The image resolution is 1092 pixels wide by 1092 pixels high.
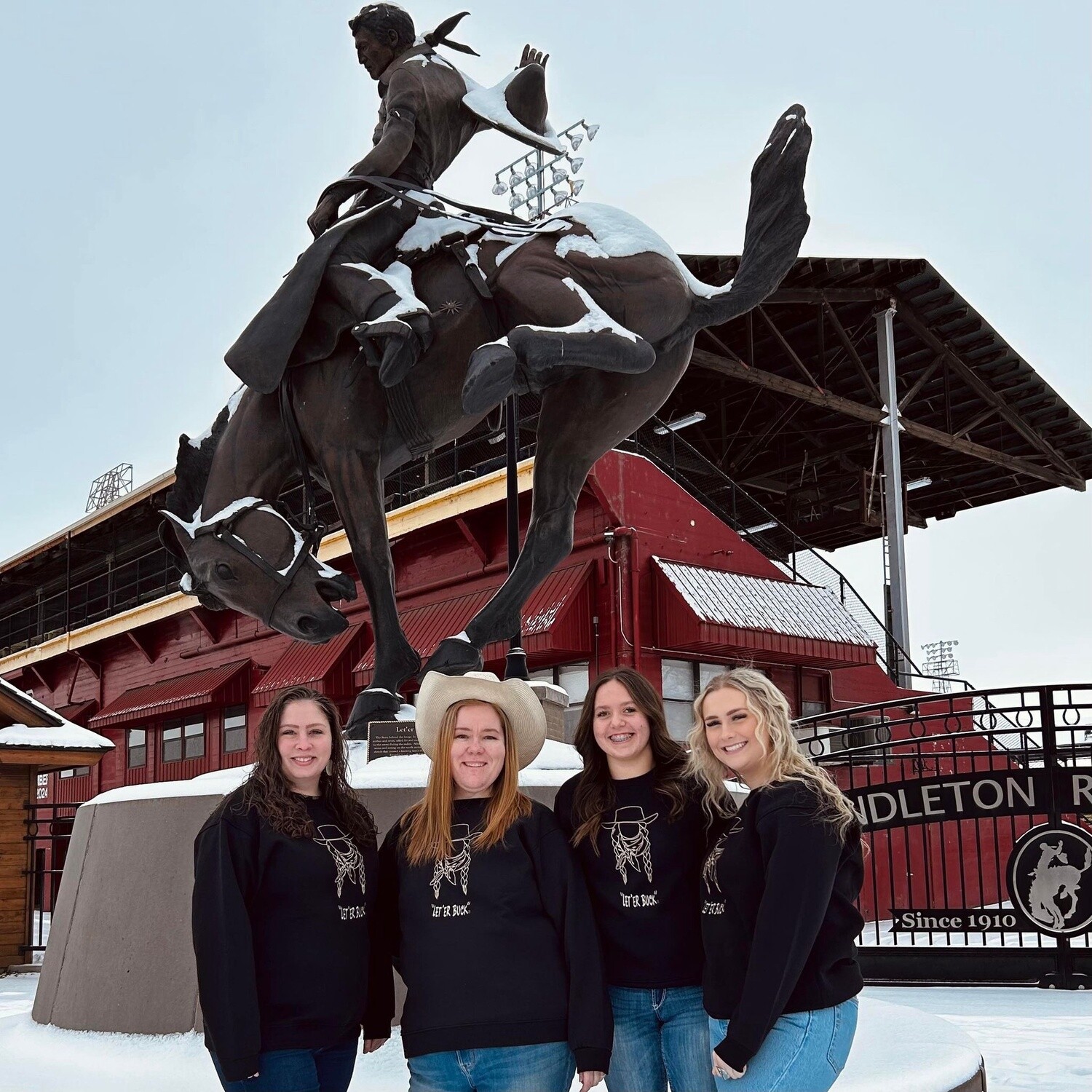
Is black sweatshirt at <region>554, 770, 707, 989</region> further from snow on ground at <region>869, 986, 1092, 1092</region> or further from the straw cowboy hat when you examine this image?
snow on ground at <region>869, 986, 1092, 1092</region>

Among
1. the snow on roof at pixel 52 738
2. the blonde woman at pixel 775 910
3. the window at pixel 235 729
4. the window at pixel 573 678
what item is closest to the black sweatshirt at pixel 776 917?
the blonde woman at pixel 775 910

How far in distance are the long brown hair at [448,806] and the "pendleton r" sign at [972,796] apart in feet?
26.1

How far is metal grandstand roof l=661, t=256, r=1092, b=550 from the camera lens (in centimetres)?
2311

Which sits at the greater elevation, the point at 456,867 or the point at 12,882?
the point at 456,867

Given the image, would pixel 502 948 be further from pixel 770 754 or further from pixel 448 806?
pixel 770 754

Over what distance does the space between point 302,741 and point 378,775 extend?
1577 millimetres

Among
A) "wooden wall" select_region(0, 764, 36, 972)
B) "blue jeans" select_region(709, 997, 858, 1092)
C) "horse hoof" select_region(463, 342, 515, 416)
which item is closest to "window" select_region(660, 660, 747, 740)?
"wooden wall" select_region(0, 764, 36, 972)

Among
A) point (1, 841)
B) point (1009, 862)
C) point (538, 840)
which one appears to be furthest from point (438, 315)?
point (1, 841)

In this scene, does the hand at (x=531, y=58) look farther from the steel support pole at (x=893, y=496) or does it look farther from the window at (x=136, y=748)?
the window at (x=136, y=748)

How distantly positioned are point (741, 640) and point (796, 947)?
15.2m

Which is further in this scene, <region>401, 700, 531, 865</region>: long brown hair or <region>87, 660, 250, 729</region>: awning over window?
<region>87, 660, 250, 729</region>: awning over window

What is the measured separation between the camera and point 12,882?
13164 millimetres

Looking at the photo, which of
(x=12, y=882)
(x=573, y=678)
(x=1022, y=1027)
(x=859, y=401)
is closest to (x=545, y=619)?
(x=573, y=678)

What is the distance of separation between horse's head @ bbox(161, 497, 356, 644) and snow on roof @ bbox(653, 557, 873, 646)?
1262 centimetres
